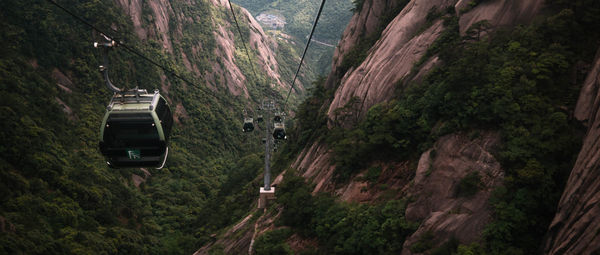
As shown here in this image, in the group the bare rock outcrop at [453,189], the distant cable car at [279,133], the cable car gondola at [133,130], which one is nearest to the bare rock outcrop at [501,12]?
the bare rock outcrop at [453,189]

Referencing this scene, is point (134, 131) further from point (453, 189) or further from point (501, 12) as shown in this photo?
point (501, 12)

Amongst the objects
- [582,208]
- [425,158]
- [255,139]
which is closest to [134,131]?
[425,158]

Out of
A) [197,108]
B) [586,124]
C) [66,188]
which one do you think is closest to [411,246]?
[586,124]

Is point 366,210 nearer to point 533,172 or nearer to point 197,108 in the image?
point 533,172

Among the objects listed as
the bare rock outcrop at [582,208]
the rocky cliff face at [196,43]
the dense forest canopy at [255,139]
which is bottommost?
the bare rock outcrop at [582,208]

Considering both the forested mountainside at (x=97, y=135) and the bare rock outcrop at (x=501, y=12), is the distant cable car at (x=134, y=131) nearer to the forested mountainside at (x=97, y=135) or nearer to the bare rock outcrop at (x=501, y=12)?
the forested mountainside at (x=97, y=135)

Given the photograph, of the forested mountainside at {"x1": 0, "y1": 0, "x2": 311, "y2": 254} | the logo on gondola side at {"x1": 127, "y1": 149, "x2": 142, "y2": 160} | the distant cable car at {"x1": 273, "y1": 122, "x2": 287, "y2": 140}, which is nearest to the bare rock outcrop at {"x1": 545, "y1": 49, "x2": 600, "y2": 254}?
the logo on gondola side at {"x1": 127, "y1": 149, "x2": 142, "y2": 160}

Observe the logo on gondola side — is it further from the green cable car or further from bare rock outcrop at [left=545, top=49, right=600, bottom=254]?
the green cable car
